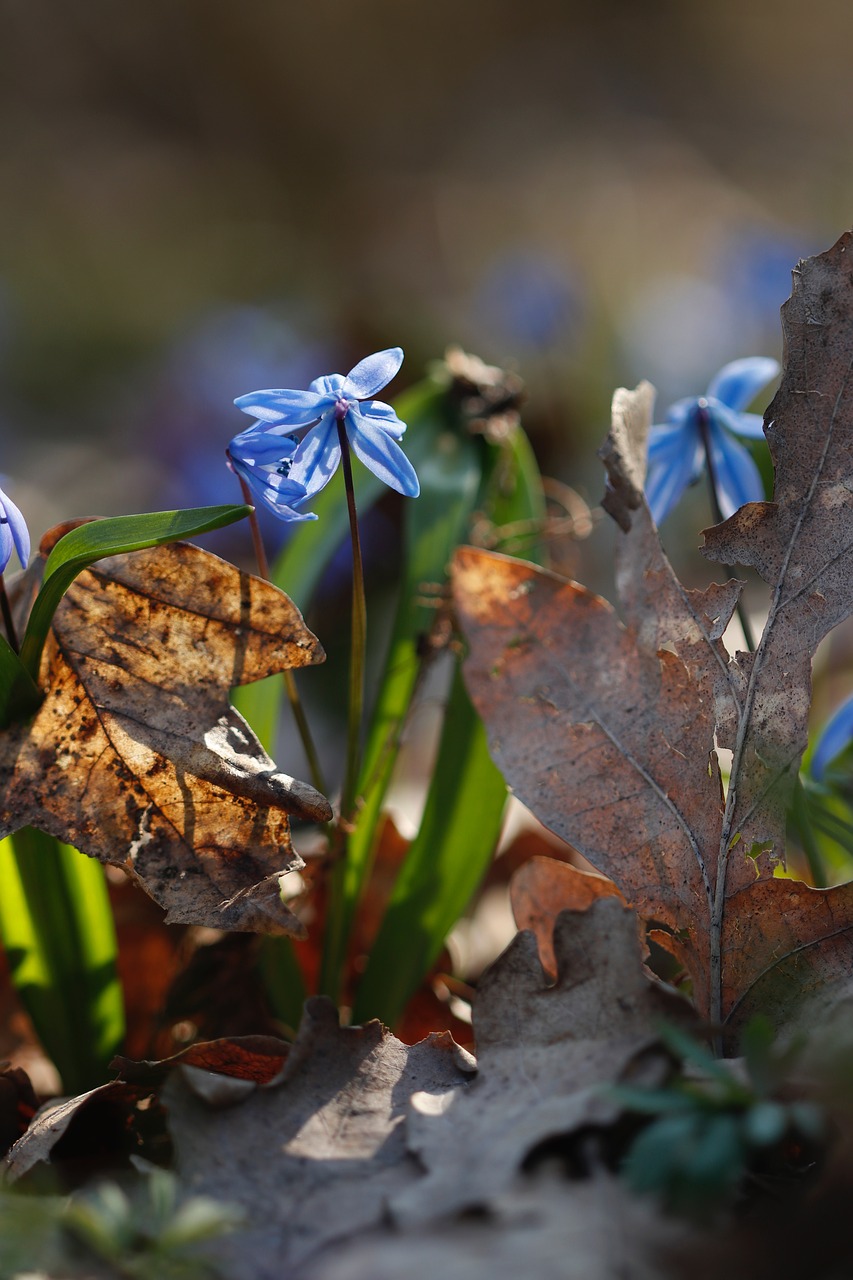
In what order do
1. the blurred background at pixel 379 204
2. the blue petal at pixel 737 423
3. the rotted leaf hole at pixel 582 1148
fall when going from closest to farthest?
the rotted leaf hole at pixel 582 1148
the blue petal at pixel 737 423
the blurred background at pixel 379 204

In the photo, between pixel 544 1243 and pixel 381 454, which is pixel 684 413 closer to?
pixel 381 454

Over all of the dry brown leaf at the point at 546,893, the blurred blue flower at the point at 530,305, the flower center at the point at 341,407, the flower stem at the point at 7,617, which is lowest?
the dry brown leaf at the point at 546,893

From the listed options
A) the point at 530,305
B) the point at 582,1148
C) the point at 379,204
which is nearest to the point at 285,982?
the point at 582,1148

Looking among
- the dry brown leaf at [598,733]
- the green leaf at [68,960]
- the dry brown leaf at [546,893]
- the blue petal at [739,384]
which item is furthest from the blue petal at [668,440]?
the green leaf at [68,960]

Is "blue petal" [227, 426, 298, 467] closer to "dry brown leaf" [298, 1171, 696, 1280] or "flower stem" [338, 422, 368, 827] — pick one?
"flower stem" [338, 422, 368, 827]

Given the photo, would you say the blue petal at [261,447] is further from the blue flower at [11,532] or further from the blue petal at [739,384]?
the blue petal at [739,384]

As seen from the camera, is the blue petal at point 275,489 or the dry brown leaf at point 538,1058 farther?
the blue petal at point 275,489
